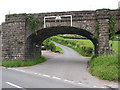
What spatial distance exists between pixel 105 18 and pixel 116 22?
1083 millimetres

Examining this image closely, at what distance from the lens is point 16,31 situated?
12.8 m

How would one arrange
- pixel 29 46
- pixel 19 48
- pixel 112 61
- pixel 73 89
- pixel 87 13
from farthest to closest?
pixel 29 46 < pixel 19 48 < pixel 87 13 < pixel 112 61 < pixel 73 89

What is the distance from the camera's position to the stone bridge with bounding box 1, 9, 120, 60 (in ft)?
36.0

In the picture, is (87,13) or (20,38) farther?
(20,38)

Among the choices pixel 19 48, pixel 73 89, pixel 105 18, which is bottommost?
pixel 73 89

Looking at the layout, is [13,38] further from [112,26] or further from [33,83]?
[112,26]

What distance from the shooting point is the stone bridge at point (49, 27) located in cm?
1097

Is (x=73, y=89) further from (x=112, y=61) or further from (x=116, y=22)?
(x=116, y=22)

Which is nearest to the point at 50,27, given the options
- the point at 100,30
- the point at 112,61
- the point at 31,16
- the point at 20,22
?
the point at 31,16

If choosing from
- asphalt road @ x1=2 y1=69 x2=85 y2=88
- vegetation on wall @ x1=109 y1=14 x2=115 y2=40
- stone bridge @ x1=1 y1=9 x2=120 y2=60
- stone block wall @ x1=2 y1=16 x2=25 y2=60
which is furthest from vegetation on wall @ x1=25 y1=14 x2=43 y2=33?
vegetation on wall @ x1=109 y1=14 x2=115 y2=40

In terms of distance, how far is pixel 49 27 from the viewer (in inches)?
482

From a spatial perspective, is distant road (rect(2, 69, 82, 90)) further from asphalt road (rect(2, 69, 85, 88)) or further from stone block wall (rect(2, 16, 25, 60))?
stone block wall (rect(2, 16, 25, 60))

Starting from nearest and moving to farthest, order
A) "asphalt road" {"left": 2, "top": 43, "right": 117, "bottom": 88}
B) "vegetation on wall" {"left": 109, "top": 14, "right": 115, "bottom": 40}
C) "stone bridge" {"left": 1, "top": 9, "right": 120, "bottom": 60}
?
"asphalt road" {"left": 2, "top": 43, "right": 117, "bottom": 88}, "vegetation on wall" {"left": 109, "top": 14, "right": 115, "bottom": 40}, "stone bridge" {"left": 1, "top": 9, "right": 120, "bottom": 60}

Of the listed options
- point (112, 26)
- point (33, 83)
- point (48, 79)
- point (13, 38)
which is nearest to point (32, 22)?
point (13, 38)
